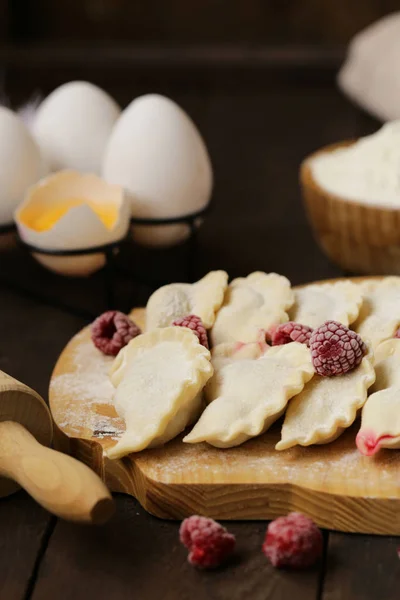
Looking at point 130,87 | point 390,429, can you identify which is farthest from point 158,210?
point 130,87

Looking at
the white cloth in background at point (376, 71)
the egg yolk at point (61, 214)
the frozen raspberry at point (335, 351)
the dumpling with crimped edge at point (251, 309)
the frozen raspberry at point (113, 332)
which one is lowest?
the white cloth in background at point (376, 71)

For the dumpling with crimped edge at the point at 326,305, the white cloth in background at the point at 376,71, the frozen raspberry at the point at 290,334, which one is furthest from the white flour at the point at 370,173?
the white cloth in background at the point at 376,71

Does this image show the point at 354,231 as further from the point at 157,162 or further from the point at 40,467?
the point at 40,467

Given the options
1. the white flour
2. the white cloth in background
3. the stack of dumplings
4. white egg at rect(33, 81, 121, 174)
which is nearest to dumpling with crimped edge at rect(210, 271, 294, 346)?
the stack of dumplings

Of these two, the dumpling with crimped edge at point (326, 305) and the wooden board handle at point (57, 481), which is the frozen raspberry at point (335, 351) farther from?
the wooden board handle at point (57, 481)

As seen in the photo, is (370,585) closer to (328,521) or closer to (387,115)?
(328,521)

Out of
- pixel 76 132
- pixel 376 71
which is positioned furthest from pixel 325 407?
pixel 376 71

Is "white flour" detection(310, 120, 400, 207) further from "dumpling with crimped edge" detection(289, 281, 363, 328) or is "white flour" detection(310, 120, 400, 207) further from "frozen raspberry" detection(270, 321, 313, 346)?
"frozen raspberry" detection(270, 321, 313, 346)
